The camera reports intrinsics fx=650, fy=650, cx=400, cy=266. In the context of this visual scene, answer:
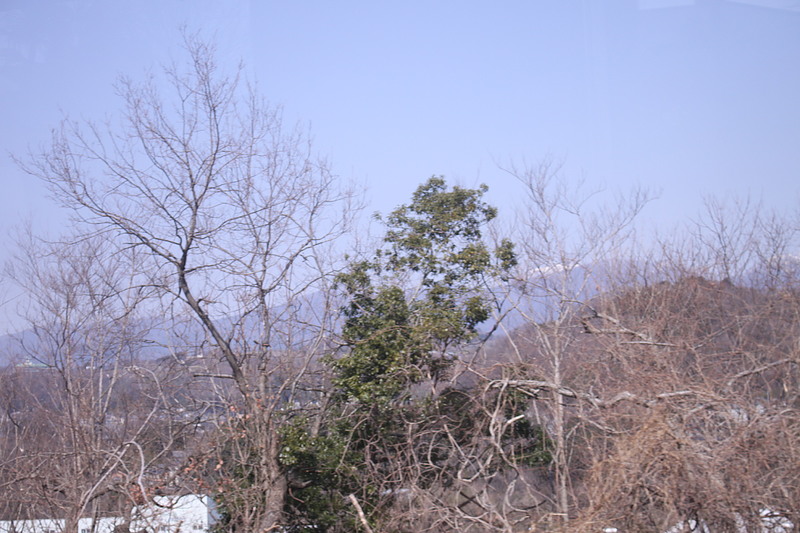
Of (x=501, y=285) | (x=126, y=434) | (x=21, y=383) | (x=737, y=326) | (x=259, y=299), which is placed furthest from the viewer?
(x=21, y=383)

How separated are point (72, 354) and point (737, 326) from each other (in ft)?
32.7

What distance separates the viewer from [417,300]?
9766mm

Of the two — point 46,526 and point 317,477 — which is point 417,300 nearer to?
point 317,477

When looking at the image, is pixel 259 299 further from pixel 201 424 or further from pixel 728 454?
pixel 728 454

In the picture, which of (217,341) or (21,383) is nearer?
(217,341)

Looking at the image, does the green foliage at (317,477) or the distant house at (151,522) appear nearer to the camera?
the distant house at (151,522)

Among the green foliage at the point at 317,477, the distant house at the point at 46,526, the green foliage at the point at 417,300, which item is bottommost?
the distant house at the point at 46,526

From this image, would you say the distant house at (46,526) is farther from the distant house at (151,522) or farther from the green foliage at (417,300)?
the green foliage at (417,300)

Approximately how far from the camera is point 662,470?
13.9ft

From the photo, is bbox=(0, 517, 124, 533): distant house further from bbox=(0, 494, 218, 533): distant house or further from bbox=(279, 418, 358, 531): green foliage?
bbox=(279, 418, 358, 531): green foliage

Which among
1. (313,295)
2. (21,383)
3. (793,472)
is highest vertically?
(313,295)

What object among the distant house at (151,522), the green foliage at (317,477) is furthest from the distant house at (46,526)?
the green foliage at (317,477)

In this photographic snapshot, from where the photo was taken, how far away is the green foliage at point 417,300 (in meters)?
8.62

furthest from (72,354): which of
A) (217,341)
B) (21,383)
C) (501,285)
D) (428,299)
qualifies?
(501,285)
